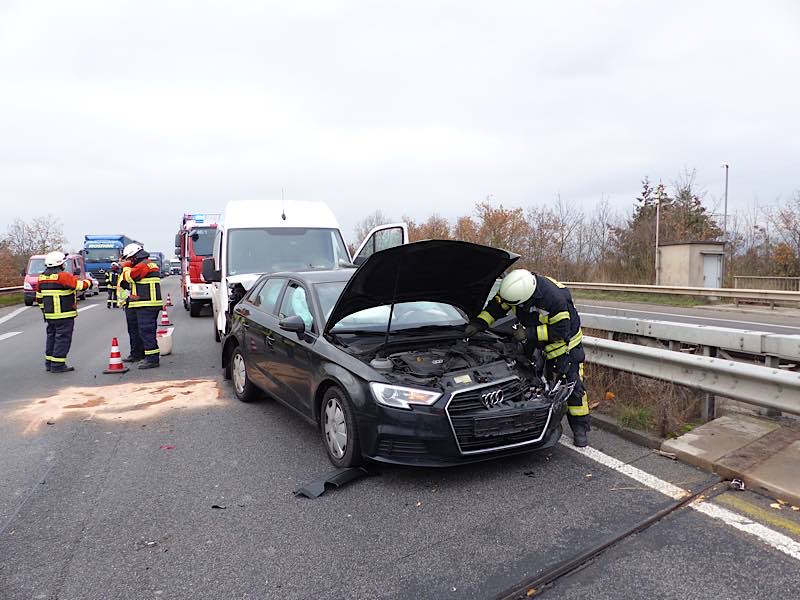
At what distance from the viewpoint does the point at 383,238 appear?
9.06 metres

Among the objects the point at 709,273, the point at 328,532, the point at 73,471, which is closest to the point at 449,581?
the point at 328,532

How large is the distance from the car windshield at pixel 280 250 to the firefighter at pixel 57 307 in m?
2.50

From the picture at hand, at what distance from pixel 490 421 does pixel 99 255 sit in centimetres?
2991

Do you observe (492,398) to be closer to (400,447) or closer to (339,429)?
(400,447)

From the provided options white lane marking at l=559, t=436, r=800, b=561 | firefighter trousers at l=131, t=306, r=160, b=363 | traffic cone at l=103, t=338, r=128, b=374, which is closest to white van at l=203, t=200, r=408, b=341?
firefighter trousers at l=131, t=306, r=160, b=363

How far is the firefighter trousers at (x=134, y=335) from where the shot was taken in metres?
8.88

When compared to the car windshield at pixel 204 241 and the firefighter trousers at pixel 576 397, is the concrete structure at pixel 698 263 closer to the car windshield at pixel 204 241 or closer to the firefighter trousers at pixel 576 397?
the car windshield at pixel 204 241

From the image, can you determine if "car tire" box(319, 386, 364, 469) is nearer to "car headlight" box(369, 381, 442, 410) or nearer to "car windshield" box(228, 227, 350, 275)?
"car headlight" box(369, 381, 442, 410)

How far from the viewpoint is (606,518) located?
3.34m

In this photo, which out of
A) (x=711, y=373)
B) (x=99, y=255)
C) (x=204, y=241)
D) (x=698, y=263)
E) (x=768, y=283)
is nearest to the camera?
(x=711, y=373)

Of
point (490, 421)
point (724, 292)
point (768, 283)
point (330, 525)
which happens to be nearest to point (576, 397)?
point (490, 421)

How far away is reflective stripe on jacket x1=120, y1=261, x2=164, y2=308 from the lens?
848cm

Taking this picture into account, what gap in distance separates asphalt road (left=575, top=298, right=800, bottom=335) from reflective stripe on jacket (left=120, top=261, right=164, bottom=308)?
8.04 metres

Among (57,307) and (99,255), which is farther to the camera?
(99,255)
